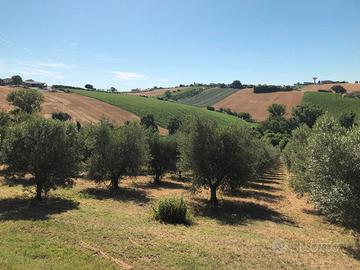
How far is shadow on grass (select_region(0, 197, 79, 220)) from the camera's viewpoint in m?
27.2

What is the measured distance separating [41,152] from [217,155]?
56.0 feet

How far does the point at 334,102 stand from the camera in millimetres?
170125

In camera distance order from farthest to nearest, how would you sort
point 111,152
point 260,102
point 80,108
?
point 260,102, point 80,108, point 111,152

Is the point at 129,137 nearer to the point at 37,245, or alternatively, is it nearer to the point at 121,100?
the point at 37,245

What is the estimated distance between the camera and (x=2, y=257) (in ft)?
60.7

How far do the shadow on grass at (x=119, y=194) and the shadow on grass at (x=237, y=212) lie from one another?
6.43m

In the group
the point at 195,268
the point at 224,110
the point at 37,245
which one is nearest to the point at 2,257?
the point at 37,245

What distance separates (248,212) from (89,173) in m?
20.5

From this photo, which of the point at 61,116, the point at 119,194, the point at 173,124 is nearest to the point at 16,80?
the point at 61,116

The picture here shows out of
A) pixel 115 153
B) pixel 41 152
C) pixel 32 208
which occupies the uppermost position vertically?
pixel 41 152

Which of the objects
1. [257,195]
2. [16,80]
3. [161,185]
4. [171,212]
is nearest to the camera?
[171,212]

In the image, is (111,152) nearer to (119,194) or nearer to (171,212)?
(119,194)

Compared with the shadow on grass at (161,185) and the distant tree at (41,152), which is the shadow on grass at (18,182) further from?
the shadow on grass at (161,185)

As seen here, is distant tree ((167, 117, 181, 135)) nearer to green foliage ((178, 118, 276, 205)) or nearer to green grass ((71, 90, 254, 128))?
green grass ((71, 90, 254, 128))
